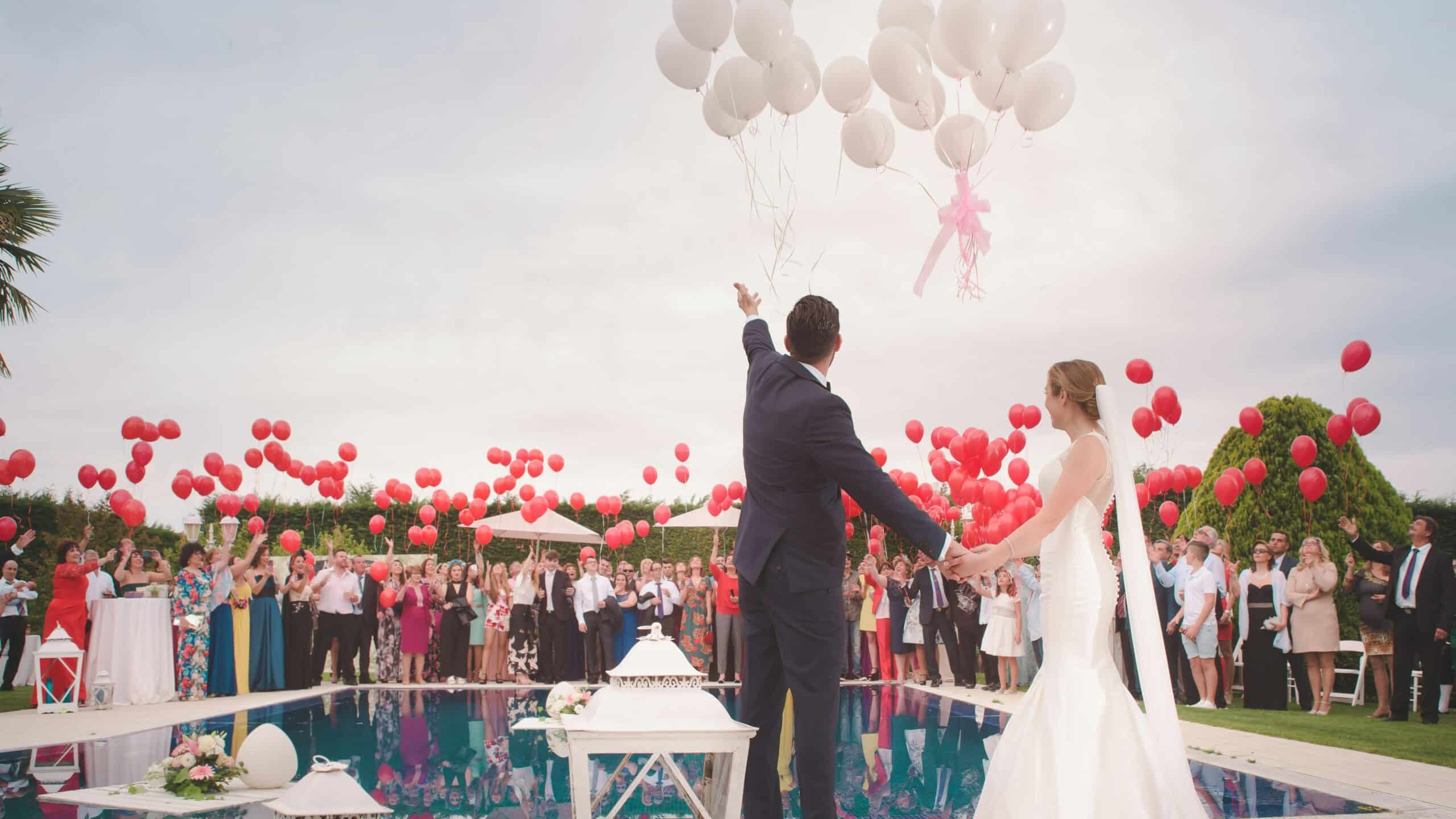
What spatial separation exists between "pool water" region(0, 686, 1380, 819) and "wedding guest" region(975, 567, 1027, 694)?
247 cm

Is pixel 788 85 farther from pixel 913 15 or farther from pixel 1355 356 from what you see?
pixel 1355 356

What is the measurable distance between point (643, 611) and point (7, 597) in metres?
8.28

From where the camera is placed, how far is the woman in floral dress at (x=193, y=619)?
1141 centimetres

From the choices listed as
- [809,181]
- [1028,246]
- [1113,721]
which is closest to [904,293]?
[1028,246]

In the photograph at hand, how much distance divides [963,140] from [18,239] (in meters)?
11.6

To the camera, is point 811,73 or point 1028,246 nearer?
point 811,73

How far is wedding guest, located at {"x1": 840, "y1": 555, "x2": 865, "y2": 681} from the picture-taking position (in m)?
14.4

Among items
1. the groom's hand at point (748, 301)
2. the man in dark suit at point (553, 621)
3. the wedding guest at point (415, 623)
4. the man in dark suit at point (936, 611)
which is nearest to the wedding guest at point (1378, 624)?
the man in dark suit at point (936, 611)

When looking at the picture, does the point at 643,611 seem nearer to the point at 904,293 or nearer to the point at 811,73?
the point at 904,293

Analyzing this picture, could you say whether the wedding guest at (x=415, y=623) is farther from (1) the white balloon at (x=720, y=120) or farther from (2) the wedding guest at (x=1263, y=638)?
(2) the wedding guest at (x=1263, y=638)

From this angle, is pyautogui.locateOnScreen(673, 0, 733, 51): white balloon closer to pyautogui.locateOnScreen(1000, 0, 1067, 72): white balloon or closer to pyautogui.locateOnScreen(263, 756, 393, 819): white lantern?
pyautogui.locateOnScreen(1000, 0, 1067, 72): white balloon

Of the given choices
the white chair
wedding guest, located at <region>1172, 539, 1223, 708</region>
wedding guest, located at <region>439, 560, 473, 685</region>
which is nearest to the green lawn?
the white chair

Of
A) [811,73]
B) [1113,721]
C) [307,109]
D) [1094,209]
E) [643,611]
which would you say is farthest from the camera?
[643,611]

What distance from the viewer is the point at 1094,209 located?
37.7 feet
